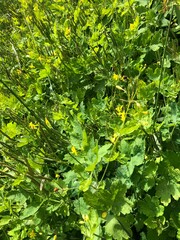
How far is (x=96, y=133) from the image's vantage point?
150 cm

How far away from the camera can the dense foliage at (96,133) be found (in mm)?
1174

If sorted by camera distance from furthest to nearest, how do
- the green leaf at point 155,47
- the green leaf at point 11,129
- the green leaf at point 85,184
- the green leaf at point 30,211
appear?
the green leaf at point 155,47
the green leaf at point 11,129
the green leaf at point 30,211
the green leaf at point 85,184

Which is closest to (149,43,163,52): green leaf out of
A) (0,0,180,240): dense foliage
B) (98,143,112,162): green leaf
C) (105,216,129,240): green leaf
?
A: (0,0,180,240): dense foliage

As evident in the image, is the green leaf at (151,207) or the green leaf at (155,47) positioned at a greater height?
the green leaf at (155,47)

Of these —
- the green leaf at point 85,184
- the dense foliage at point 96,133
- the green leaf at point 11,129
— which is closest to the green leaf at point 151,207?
the dense foliage at point 96,133

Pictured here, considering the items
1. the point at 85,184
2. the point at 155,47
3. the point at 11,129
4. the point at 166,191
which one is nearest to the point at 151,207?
the point at 166,191

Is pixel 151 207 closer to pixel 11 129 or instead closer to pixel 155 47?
pixel 11 129

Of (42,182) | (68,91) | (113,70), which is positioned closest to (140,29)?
(113,70)

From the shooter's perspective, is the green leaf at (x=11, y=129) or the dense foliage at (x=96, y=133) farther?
the green leaf at (x=11, y=129)

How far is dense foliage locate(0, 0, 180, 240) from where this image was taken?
1.17m

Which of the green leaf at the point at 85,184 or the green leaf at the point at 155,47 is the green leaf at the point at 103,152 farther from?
the green leaf at the point at 155,47

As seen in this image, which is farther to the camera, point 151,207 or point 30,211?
point 30,211

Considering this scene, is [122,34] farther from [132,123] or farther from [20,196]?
[20,196]

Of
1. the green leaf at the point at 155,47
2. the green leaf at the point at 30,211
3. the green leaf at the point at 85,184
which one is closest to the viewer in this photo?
the green leaf at the point at 85,184
